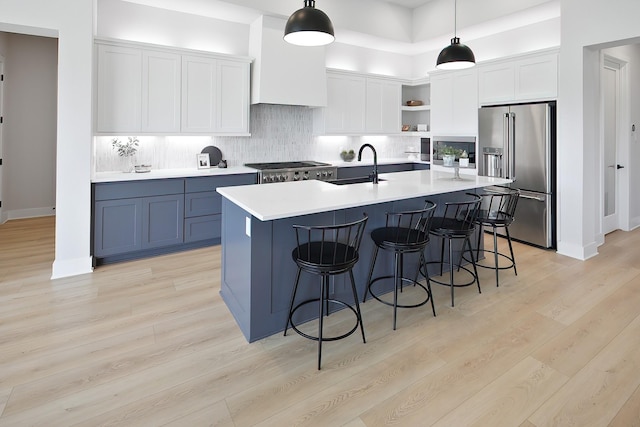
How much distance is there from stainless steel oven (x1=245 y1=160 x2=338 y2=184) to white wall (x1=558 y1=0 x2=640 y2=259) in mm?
2955

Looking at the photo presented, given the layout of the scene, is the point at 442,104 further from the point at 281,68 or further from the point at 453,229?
the point at 453,229

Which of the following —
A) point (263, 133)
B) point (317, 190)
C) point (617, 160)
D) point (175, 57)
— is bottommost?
point (317, 190)

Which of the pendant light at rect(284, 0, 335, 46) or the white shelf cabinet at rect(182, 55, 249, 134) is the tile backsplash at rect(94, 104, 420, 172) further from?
the pendant light at rect(284, 0, 335, 46)

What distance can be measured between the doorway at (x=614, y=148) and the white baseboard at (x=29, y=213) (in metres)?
8.41

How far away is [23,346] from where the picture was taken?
2.48 meters

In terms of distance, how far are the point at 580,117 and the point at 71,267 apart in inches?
221

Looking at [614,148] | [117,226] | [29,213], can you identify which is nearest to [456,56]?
[614,148]

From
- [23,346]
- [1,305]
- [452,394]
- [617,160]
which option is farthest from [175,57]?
[617,160]

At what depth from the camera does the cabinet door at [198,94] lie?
461 cm

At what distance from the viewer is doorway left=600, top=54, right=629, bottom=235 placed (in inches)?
203

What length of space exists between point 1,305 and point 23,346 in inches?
33.7

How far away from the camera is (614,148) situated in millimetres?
5414


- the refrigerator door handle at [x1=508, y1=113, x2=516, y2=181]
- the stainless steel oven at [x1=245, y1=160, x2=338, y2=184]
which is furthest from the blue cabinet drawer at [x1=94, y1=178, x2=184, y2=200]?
the refrigerator door handle at [x1=508, y1=113, x2=516, y2=181]

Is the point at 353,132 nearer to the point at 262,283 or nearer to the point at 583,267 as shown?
the point at 583,267
